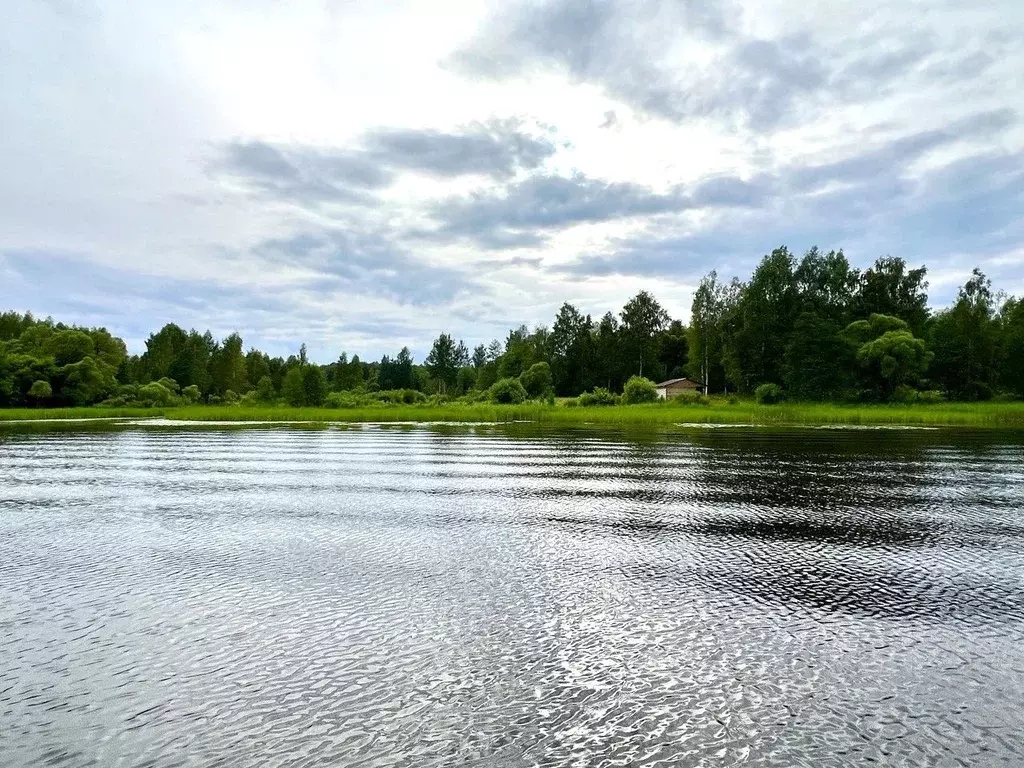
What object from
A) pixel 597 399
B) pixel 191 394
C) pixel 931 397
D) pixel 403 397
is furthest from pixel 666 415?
pixel 191 394

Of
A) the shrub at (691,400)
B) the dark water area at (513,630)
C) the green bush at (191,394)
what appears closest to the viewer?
the dark water area at (513,630)

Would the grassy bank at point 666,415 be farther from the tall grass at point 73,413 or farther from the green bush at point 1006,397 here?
the green bush at point 1006,397

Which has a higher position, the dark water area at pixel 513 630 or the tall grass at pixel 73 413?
the tall grass at pixel 73 413

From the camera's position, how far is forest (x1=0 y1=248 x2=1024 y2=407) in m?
77.5

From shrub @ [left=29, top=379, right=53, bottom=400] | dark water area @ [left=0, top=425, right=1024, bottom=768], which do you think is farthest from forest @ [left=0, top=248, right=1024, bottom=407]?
dark water area @ [left=0, top=425, right=1024, bottom=768]

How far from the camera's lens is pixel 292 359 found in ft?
603

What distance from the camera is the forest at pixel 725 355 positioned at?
77500 mm

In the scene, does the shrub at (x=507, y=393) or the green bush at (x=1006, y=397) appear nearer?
the green bush at (x=1006, y=397)

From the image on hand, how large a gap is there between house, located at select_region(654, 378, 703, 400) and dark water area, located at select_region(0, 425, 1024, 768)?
3551 inches

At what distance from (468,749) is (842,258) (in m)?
110

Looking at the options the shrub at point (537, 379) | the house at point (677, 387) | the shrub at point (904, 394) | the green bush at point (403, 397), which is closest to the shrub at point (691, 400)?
the shrub at point (904, 394)

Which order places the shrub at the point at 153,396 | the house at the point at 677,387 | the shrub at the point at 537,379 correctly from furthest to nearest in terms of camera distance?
the shrub at the point at 537,379, the house at the point at 677,387, the shrub at the point at 153,396

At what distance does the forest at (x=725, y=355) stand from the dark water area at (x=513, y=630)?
68.8 metres

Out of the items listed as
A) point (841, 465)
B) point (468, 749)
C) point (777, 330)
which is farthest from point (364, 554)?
point (777, 330)
